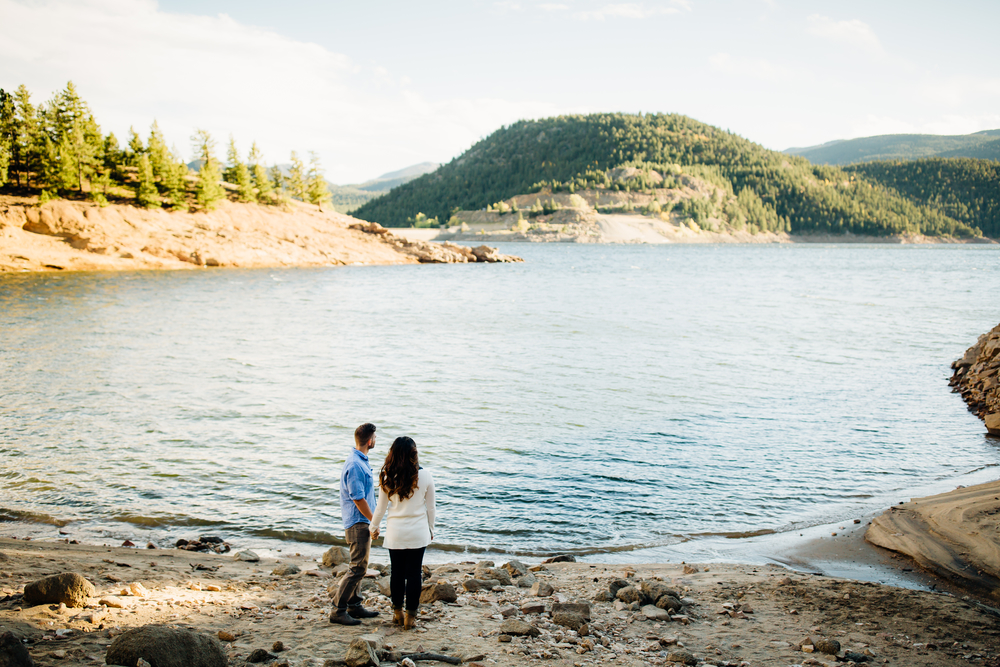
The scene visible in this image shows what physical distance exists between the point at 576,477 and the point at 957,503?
19.7 ft

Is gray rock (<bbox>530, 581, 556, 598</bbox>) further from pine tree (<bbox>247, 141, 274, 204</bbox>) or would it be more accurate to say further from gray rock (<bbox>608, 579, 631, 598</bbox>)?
pine tree (<bbox>247, 141, 274, 204</bbox>)

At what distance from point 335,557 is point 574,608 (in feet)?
11.2

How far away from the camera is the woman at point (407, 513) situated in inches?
225

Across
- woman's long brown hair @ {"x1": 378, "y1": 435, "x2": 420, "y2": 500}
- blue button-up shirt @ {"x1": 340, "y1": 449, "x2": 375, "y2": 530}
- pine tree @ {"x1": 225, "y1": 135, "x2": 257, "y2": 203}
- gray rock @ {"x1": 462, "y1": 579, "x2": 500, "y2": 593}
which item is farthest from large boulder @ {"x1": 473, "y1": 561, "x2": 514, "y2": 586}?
pine tree @ {"x1": 225, "y1": 135, "x2": 257, "y2": 203}

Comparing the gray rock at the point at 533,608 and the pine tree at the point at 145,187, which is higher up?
the pine tree at the point at 145,187

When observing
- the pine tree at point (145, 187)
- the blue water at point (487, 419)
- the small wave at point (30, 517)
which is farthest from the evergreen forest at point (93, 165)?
the small wave at point (30, 517)

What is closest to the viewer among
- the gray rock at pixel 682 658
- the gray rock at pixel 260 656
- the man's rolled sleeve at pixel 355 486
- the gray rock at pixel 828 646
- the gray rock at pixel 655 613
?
the gray rock at pixel 260 656

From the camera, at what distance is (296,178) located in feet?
320

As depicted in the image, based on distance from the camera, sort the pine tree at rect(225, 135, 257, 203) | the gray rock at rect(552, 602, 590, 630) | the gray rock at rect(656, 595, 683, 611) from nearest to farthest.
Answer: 1. the gray rock at rect(552, 602, 590, 630)
2. the gray rock at rect(656, 595, 683, 611)
3. the pine tree at rect(225, 135, 257, 203)

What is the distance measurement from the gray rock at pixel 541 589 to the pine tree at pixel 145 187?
225ft

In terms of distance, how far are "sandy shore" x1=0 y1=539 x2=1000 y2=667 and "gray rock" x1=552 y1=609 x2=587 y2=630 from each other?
0.11 metres

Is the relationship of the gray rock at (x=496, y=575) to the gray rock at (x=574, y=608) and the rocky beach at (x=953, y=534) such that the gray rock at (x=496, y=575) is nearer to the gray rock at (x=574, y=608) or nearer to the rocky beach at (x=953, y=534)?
the gray rock at (x=574, y=608)

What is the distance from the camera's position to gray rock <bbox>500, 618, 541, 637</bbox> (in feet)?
19.1

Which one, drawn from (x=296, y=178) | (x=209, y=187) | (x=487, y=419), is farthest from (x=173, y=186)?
(x=487, y=419)
